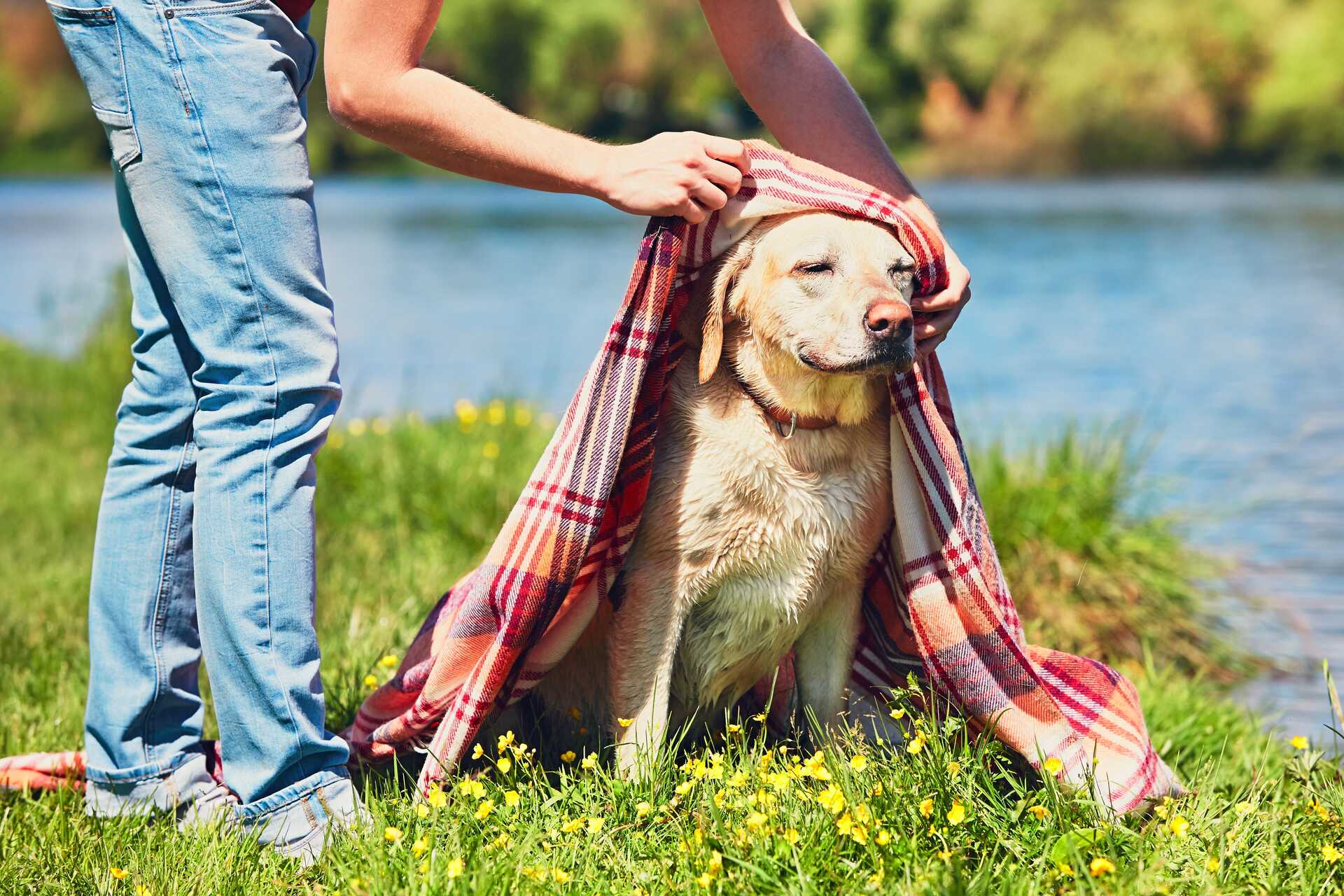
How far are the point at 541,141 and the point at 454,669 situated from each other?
1.05 m

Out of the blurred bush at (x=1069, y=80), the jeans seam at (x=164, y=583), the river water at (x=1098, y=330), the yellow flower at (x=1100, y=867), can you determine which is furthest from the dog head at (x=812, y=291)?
the blurred bush at (x=1069, y=80)

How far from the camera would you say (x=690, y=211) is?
2297 mm

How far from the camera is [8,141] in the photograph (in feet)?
157

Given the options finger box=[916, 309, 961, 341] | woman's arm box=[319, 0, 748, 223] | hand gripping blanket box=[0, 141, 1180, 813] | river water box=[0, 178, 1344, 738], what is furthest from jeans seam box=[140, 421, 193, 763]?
river water box=[0, 178, 1344, 738]

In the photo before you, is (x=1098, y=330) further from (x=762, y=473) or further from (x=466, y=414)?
(x=762, y=473)

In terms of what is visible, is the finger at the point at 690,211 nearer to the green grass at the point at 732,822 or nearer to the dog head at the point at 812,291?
the dog head at the point at 812,291

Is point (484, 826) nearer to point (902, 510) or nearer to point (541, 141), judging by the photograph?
point (902, 510)

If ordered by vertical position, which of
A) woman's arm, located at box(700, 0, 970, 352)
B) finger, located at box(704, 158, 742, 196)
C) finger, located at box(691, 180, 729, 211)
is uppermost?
woman's arm, located at box(700, 0, 970, 352)

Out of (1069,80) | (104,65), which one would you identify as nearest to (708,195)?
(104,65)

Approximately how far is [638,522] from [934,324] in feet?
2.31

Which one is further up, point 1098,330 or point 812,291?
point 812,291

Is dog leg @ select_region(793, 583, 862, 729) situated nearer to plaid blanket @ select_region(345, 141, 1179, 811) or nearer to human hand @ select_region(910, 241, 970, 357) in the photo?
plaid blanket @ select_region(345, 141, 1179, 811)

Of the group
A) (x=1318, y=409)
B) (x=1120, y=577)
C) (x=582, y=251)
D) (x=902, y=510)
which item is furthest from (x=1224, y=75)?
(x=902, y=510)

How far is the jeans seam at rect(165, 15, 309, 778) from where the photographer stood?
7.28 feet
